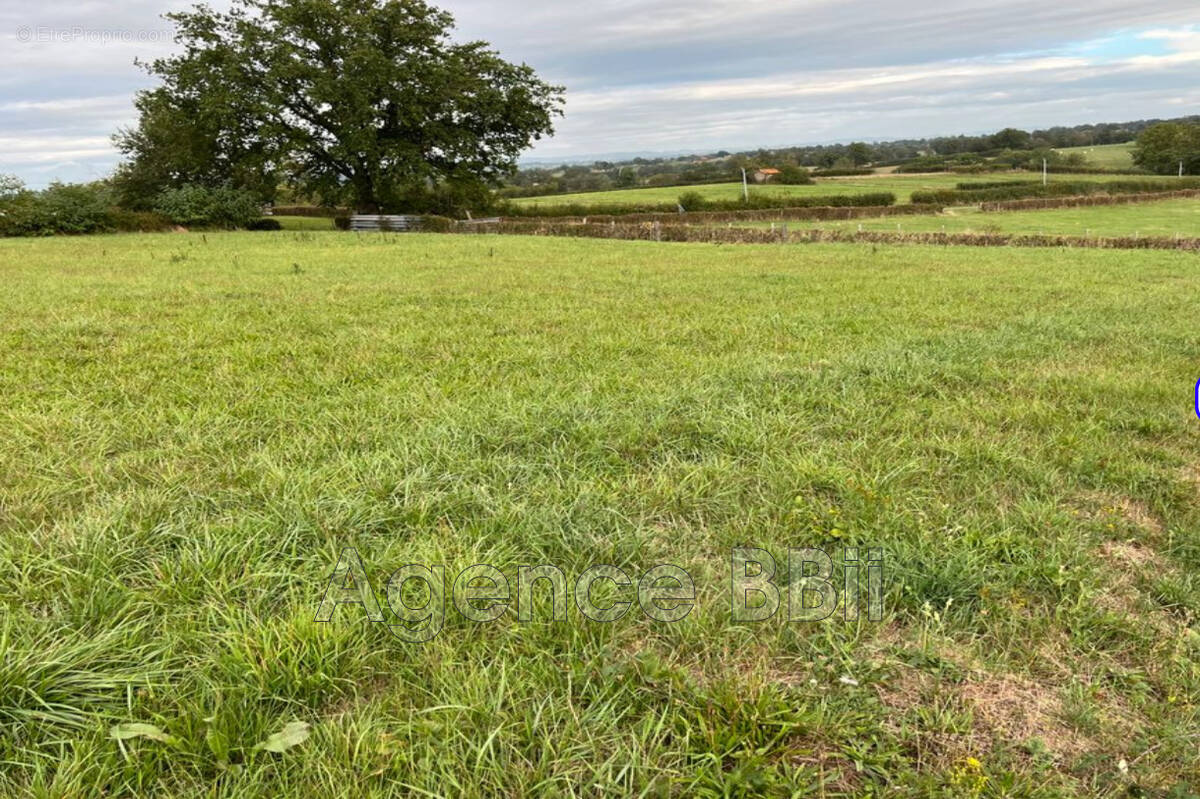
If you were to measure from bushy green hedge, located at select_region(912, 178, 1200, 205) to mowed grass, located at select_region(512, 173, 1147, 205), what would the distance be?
2371 mm

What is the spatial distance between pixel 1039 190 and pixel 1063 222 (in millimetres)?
18728

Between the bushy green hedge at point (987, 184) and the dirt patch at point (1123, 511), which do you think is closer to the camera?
the dirt patch at point (1123, 511)

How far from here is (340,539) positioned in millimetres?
2389

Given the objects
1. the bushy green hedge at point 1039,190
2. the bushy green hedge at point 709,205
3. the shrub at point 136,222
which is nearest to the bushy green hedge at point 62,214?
the shrub at point 136,222

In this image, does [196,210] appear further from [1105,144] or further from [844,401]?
[1105,144]

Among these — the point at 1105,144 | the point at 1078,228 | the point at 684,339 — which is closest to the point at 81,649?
the point at 684,339

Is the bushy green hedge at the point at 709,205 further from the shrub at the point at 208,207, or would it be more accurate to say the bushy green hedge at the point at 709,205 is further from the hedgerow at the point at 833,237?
the hedgerow at the point at 833,237

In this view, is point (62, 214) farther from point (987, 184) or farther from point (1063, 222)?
point (987, 184)

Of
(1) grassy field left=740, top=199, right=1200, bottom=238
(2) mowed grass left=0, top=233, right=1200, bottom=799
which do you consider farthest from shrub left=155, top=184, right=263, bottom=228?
(2) mowed grass left=0, top=233, right=1200, bottom=799

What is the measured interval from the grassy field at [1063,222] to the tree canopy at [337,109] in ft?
49.1

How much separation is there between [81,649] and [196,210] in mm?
30501

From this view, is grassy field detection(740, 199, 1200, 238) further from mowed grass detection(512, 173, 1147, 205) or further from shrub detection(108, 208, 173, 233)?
shrub detection(108, 208, 173, 233)

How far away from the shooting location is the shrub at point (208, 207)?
26656 mm

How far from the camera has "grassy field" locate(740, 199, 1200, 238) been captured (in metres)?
31.7
